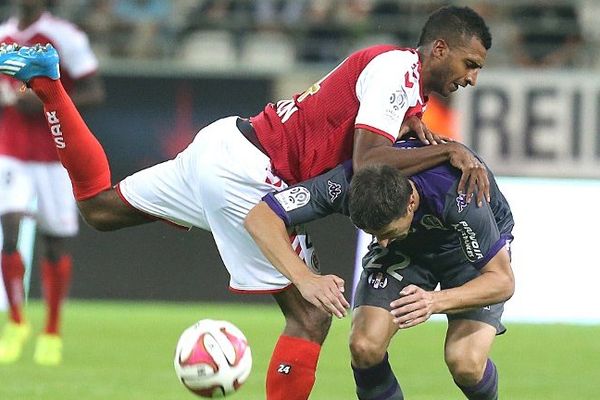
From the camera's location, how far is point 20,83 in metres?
9.59

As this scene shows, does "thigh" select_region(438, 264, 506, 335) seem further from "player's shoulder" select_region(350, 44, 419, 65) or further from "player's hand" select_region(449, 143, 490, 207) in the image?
"player's shoulder" select_region(350, 44, 419, 65)

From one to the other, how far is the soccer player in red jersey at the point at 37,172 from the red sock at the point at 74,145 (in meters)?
2.58

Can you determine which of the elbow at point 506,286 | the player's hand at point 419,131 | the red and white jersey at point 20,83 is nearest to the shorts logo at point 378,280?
the player's hand at point 419,131

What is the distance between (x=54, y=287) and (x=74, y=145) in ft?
9.61

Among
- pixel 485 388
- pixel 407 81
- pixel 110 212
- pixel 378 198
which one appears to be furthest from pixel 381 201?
pixel 110 212

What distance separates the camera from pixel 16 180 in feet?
32.6

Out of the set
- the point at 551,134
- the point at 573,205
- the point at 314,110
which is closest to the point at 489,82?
the point at 551,134

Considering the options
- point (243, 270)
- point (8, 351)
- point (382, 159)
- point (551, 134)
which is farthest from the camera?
point (551, 134)

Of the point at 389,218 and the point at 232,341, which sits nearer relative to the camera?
the point at 389,218

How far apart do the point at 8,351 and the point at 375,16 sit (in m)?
7.92

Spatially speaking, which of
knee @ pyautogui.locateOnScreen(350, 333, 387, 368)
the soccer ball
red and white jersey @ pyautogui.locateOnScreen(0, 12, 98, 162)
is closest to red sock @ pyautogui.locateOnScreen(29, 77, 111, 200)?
the soccer ball

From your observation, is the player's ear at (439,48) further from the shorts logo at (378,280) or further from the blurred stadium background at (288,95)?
the blurred stadium background at (288,95)

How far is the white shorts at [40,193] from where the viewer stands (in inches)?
389

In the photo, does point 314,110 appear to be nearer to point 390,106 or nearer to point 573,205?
point 390,106
